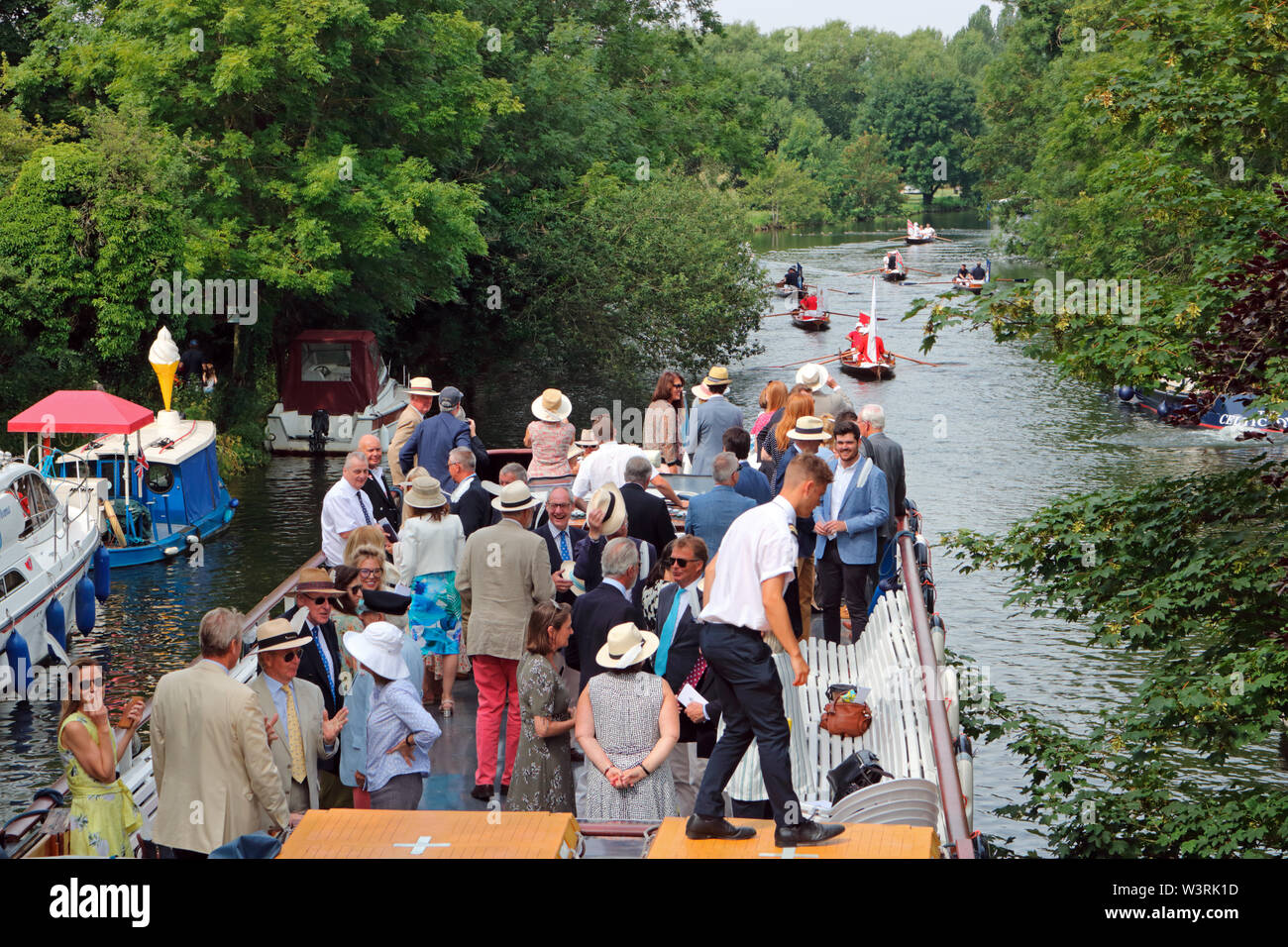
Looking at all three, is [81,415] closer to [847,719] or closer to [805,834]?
[847,719]

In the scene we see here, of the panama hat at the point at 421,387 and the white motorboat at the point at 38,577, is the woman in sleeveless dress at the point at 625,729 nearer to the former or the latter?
the panama hat at the point at 421,387

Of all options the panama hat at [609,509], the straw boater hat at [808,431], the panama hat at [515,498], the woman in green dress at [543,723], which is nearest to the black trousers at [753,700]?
the woman in green dress at [543,723]

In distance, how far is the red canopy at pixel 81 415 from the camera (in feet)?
67.4

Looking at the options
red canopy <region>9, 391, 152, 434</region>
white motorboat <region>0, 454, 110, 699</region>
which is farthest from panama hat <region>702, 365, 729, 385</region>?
red canopy <region>9, 391, 152, 434</region>

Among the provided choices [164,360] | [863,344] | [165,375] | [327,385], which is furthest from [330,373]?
[863,344]

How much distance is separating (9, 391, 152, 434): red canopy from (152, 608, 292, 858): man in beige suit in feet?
48.9

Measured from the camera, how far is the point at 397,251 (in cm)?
3139

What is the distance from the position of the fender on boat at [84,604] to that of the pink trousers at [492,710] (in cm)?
1177

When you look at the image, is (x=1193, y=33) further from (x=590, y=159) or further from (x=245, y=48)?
(x=590, y=159)

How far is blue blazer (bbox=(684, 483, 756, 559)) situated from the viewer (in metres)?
10.0

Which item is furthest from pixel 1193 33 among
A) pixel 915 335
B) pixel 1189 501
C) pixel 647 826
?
pixel 915 335

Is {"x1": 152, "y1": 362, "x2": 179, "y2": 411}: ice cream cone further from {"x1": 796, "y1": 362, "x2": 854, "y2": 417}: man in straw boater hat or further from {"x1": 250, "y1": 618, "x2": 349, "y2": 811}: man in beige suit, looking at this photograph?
{"x1": 250, "y1": 618, "x2": 349, "y2": 811}: man in beige suit

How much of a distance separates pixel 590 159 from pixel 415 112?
9.94 metres
